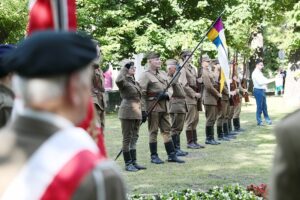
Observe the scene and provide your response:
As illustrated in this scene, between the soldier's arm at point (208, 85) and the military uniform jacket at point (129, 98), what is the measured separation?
3475 millimetres

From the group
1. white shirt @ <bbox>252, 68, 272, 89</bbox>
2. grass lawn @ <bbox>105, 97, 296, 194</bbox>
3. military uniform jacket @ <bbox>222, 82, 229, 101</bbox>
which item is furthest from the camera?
white shirt @ <bbox>252, 68, 272, 89</bbox>

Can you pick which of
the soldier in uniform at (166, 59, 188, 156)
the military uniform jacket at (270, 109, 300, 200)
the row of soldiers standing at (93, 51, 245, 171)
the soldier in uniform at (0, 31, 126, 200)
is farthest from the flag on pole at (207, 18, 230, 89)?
the soldier in uniform at (0, 31, 126, 200)

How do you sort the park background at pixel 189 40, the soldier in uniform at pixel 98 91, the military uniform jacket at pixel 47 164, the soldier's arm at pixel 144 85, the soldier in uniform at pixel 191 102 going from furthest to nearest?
the soldier in uniform at pixel 191 102, the soldier's arm at pixel 144 85, the park background at pixel 189 40, the soldier in uniform at pixel 98 91, the military uniform jacket at pixel 47 164

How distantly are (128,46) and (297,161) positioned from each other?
23817 millimetres

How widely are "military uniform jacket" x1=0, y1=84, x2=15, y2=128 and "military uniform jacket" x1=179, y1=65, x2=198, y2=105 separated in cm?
811

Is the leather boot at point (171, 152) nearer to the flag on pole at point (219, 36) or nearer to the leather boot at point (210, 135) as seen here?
the flag on pole at point (219, 36)

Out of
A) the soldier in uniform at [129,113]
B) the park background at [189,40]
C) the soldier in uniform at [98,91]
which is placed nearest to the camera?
the soldier in uniform at [98,91]

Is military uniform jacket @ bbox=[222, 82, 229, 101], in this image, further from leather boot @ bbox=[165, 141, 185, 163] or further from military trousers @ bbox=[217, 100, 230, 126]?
leather boot @ bbox=[165, 141, 185, 163]

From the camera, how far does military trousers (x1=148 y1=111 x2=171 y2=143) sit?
35.2 ft

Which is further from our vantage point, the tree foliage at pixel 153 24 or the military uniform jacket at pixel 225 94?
the tree foliage at pixel 153 24

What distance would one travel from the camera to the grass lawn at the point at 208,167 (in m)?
8.70

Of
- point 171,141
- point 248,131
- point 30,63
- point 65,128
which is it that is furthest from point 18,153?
point 248,131

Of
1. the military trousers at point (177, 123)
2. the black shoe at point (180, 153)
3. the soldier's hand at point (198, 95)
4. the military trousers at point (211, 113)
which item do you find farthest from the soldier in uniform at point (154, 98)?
the military trousers at point (211, 113)

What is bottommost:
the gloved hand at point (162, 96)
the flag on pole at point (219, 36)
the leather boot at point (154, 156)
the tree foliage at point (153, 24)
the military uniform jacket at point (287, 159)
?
the leather boot at point (154, 156)
